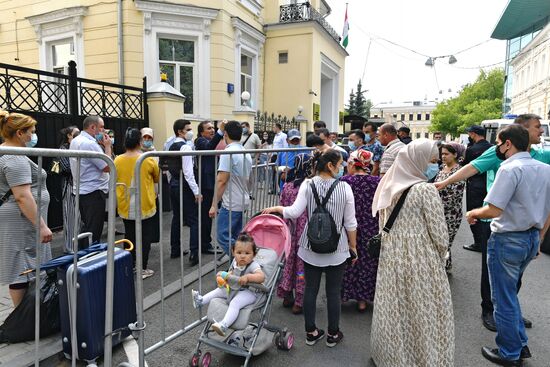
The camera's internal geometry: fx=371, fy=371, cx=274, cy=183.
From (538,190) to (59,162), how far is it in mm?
5441

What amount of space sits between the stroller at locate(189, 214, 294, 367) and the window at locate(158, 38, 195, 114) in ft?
33.1

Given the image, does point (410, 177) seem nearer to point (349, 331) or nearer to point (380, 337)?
point (380, 337)

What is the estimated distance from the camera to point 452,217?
199 inches

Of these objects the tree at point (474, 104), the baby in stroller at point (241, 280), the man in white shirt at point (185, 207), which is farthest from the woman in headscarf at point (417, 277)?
the tree at point (474, 104)

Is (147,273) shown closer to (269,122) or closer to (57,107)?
(57,107)

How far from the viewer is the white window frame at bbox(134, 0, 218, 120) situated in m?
11.6

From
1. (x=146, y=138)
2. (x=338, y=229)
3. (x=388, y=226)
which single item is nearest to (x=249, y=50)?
(x=146, y=138)

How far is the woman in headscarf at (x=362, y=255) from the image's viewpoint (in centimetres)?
398

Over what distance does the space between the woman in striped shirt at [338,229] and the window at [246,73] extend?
1241 cm

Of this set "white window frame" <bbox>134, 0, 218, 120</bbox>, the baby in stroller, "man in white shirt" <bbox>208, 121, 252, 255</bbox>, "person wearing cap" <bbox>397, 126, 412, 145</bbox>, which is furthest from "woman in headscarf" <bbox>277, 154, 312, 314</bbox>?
"white window frame" <bbox>134, 0, 218, 120</bbox>

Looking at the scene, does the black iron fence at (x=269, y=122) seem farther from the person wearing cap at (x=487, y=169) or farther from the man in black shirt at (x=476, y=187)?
the person wearing cap at (x=487, y=169)

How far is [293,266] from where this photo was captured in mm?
3982

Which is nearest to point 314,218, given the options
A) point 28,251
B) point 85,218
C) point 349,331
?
point 349,331

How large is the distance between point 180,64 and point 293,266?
10.3 m
